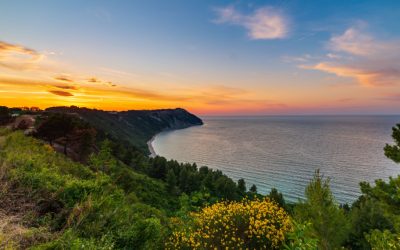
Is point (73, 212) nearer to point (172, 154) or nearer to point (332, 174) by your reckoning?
point (332, 174)

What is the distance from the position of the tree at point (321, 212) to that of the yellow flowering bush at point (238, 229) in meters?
→ 12.4

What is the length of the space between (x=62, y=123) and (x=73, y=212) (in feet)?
150

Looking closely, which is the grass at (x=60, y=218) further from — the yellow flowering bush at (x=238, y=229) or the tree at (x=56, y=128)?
the tree at (x=56, y=128)

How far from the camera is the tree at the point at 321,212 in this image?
2241cm

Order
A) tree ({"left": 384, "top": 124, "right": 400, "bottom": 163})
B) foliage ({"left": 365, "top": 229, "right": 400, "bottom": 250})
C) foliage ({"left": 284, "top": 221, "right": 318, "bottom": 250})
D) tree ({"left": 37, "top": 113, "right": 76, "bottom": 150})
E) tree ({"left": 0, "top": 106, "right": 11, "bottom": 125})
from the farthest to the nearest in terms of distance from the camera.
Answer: tree ({"left": 0, "top": 106, "right": 11, "bottom": 125}), tree ({"left": 37, "top": 113, "right": 76, "bottom": 150}), tree ({"left": 384, "top": 124, "right": 400, "bottom": 163}), foliage ({"left": 365, "top": 229, "right": 400, "bottom": 250}), foliage ({"left": 284, "top": 221, "right": 318, "bottom": 250})

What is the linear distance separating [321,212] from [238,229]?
15.3 m

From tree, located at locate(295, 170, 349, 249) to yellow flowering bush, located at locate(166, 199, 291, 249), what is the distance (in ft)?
40.7

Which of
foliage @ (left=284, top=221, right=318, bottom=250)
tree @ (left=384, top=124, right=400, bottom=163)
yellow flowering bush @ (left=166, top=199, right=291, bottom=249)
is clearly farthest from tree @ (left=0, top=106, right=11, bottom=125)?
tree @ (left=384, top=124, right=400, bottom=163)

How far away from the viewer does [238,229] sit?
11.0 metres

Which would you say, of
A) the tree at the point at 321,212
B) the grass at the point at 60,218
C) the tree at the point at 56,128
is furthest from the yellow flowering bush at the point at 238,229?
the tree at the point at 56,128

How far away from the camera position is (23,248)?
6371mm

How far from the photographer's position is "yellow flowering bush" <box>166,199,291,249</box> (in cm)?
1035

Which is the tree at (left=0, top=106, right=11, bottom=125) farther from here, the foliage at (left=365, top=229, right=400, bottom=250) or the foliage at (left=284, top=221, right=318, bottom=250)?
the foliage at (left=365, top=229, right=400, bottom=250)

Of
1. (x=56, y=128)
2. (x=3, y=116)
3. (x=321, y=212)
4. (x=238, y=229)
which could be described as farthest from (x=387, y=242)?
(x=3, y=116)
